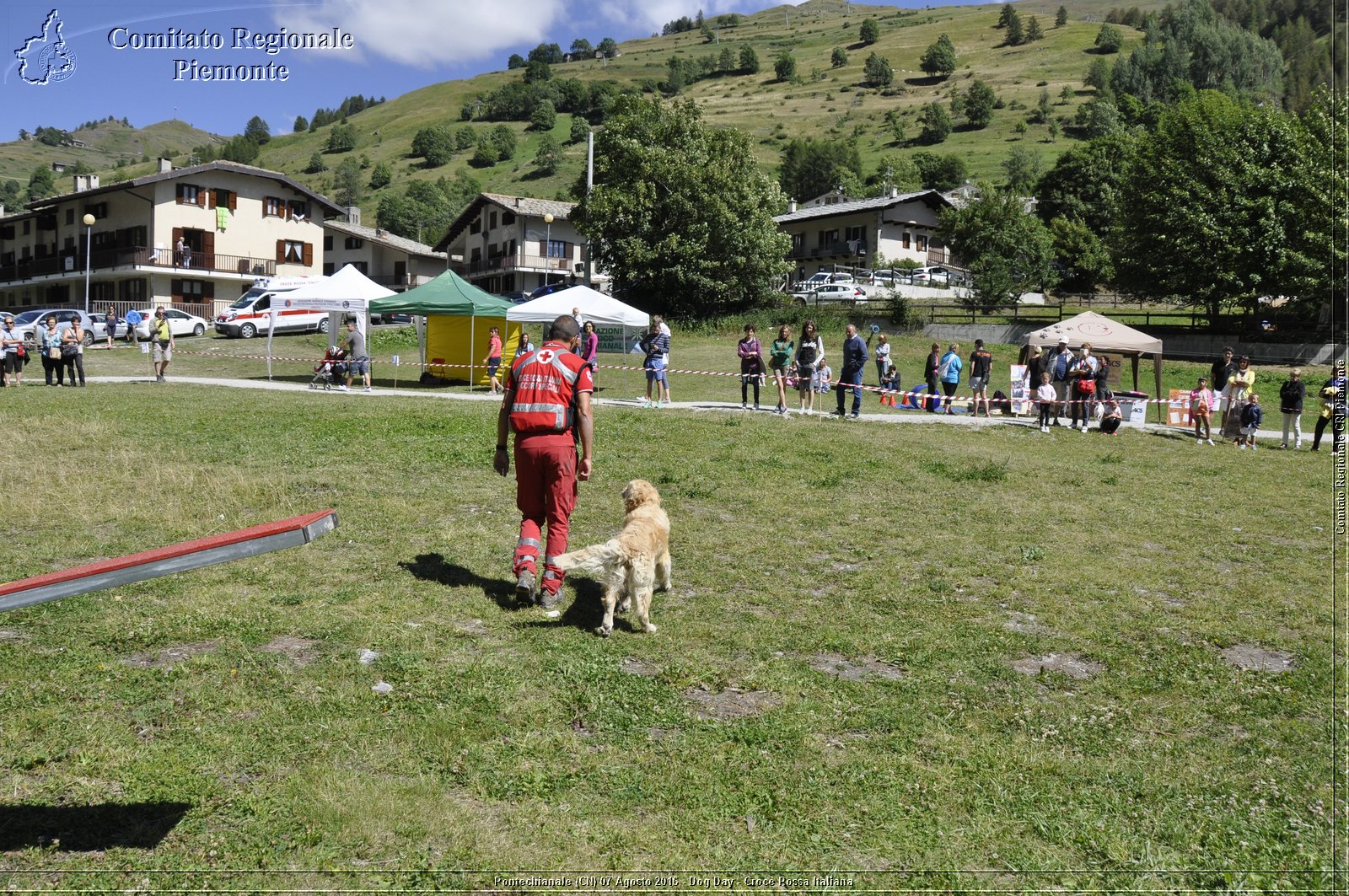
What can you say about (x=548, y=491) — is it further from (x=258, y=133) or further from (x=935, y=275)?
(x=258, y=133)

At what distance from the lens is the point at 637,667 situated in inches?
222

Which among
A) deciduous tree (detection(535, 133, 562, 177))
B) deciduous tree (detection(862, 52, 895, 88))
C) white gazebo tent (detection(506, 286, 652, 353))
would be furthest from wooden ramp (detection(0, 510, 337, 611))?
deciduous tree (detection(862, 52, 895, 88))

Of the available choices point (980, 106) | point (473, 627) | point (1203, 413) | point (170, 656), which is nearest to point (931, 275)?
point (1203, 413)

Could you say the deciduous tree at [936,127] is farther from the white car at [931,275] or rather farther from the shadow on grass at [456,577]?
the shadow on grass at [456,577]

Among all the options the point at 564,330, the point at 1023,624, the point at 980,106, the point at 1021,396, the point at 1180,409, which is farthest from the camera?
the point at 980,106

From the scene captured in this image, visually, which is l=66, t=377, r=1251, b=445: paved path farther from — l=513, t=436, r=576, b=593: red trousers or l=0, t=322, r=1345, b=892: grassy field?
l=513, t=436, r=576, b=593: red trousers

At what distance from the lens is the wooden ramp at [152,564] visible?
11.0 ft

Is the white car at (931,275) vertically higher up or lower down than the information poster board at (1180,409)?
higher up

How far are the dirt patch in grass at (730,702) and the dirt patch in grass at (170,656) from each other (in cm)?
296

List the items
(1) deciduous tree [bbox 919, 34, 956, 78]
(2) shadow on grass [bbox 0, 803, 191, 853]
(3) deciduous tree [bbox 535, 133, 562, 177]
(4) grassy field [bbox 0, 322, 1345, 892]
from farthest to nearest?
1. (1) deciduous tree [bbox 919, 34, 956, 78]
2. (3) deciduous tree [bbox 535, 133, 562, 177]
3. (4) grassy field [bbox 0, 322, 1345, 892]
4. (2) shadow on grass [bbox 0, 803, 191, 853]

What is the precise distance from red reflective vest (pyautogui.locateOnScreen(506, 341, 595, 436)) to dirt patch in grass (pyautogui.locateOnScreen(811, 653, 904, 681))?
2.41 metres

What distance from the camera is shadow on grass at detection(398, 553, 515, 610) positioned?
22.6ft

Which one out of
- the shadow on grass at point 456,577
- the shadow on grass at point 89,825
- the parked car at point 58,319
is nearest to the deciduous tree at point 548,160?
the parked car at point 58,319

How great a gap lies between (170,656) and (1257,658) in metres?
7.15
